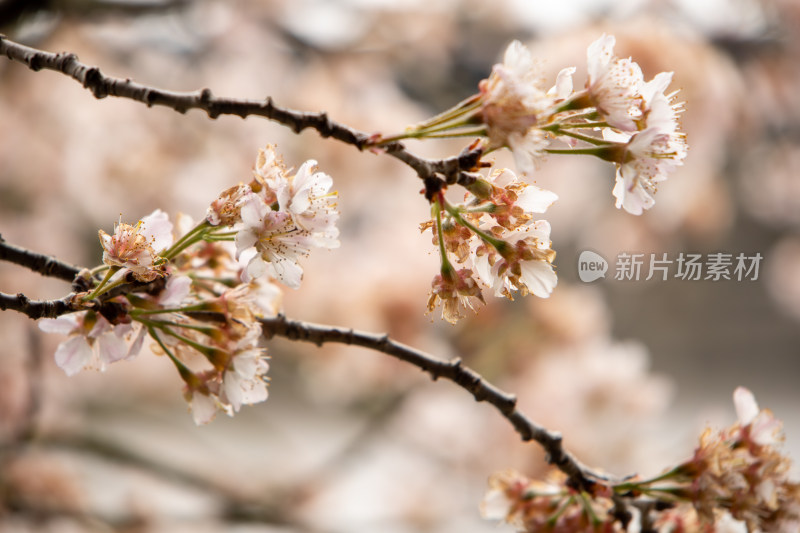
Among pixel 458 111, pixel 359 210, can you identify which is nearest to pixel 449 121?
pixel 458 111

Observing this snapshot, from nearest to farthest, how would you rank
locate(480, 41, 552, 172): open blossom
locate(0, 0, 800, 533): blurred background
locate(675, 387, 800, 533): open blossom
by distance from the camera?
locate(480, 41, 552, 172): open blossom
locate(675, 387, 800, 533): open blossom
locate(0, 0, 800, 533): blurred background

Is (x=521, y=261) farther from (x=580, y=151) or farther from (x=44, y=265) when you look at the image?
(x=44, y=265)

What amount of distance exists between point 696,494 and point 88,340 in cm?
32

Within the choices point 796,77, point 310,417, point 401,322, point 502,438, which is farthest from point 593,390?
point 310,417

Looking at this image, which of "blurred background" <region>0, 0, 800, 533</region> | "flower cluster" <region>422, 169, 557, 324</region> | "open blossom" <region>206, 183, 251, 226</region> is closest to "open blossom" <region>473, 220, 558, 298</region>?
"flower cluster" <region>422, 169, 557, 324</region>

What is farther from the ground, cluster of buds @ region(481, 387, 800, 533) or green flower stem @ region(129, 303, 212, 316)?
cluster of buds @ region(481, 387, 800, 533)

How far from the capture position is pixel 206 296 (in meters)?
0.34

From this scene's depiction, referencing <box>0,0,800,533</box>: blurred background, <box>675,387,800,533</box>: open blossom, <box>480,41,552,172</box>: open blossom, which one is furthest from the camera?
<box>0,0,800,533</box>: blurred background

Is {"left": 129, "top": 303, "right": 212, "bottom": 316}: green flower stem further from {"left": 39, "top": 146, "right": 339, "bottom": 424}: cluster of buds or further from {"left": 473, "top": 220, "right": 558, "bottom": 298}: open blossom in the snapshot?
{"left": 473, "top": 220, "right": 558, "bottom": 298}: open blossom

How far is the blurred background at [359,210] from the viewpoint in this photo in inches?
43.4

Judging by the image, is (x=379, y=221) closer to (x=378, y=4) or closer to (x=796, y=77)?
(x=378, y=4)

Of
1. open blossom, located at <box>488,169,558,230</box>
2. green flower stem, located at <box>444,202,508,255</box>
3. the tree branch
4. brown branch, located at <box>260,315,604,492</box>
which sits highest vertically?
open blossom, located at <box>488,169,558,230</box>

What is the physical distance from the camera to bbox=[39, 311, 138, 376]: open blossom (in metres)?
0.31

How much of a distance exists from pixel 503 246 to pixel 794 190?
1.95 m
